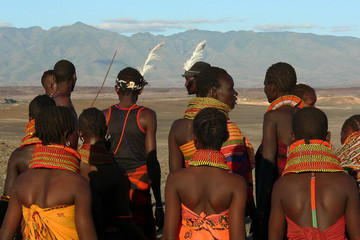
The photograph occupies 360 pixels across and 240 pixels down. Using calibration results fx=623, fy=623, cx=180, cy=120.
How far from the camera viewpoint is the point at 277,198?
3.77 meters

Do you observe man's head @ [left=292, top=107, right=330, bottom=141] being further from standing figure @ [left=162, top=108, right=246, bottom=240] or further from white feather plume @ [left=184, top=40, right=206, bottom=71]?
white feather plume @ [left=184, top=40, right=206, bottom=71]

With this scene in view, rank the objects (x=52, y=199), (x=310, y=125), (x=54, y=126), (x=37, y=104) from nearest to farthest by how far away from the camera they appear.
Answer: (x=52, y=199) → (x=54, y=126) → (x=310, y=125) → (x=37, y=104)

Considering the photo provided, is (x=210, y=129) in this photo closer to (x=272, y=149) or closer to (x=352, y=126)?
(x=272, y=149)

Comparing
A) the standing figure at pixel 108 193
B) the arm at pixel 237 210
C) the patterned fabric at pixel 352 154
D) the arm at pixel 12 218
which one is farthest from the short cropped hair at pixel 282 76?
the arm at pixel 12 218

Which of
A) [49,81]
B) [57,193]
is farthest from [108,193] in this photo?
[49,81]

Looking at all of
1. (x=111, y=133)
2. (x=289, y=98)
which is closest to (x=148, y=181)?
(x=111, y=133)

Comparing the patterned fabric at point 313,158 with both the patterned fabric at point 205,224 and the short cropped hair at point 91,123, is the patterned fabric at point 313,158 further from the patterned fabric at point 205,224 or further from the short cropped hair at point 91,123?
the short cropped hair at point 91,123

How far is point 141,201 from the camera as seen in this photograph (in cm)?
536

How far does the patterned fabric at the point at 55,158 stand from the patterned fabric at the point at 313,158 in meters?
1.31

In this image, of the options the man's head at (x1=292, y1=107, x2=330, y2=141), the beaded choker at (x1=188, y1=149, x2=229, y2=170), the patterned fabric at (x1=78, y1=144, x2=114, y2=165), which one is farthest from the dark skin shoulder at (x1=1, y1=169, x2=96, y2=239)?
the man's head at (x1=292, y1=107, x2=330, y2=141)

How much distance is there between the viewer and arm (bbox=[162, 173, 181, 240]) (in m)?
3.64

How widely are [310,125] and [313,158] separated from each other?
275 mm

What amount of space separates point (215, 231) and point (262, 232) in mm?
1367

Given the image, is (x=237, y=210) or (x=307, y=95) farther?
(x=307, y=95)
